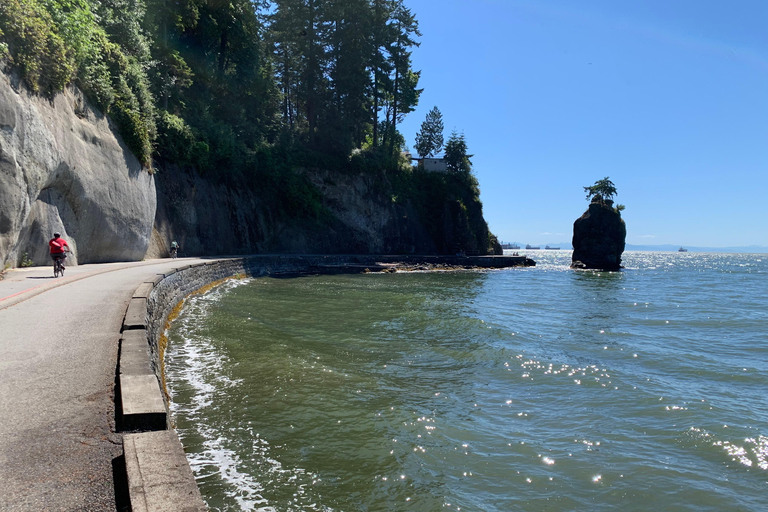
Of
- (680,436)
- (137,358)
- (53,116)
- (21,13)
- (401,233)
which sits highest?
(21,13)

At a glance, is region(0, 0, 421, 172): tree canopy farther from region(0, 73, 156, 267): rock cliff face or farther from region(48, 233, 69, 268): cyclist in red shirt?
region(48, 233, 69, 268): cyclist in red shirt

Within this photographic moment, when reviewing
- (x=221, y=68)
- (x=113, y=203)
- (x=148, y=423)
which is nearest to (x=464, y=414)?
(x=148, y=423)

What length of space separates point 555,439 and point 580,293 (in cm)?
2266

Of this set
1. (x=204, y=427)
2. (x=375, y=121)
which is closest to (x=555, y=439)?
(x=204, y=427)

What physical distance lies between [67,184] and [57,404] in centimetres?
1695

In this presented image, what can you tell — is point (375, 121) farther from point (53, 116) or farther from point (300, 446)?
point (300, 446)

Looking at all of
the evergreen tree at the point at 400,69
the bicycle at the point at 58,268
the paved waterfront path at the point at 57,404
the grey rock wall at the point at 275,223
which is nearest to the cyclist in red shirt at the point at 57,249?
the bicycle at the point at 58,268

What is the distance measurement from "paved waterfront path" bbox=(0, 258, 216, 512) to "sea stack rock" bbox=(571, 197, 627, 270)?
5708 centimetres

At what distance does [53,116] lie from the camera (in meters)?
17.7

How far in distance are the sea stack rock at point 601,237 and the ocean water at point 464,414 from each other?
144ft

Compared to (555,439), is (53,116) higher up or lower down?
higher up

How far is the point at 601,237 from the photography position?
57.3 meters

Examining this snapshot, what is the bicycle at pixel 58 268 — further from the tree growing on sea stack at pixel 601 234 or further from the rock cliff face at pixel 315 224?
the tree growing on sea stack at pixel 601 234

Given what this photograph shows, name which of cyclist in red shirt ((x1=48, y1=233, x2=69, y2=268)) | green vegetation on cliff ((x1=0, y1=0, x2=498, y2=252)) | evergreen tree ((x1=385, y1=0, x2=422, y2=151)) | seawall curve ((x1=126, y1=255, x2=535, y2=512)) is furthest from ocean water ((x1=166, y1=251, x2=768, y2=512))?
evergreen tree ((x1=385, y1=0, x2=422, y2=151))
